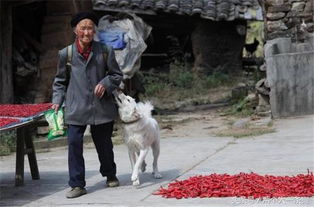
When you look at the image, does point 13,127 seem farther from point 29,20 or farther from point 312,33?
point 312,33

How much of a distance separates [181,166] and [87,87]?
1.98 metres

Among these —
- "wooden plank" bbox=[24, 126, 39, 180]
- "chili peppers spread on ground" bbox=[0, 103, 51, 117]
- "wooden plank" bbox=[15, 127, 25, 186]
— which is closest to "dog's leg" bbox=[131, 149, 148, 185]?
"chili peppers spread on ground" bbox=[0, 103, 51, 117]

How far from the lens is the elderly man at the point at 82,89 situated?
20.9 ft

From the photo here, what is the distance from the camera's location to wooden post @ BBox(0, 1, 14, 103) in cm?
1112

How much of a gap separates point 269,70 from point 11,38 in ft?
15.1

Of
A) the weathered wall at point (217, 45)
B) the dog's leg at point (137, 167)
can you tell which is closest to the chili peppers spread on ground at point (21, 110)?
the dog's leg at point (137, 167)

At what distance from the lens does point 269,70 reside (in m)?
11.4

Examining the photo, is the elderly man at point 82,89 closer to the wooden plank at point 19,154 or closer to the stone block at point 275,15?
the wooden plank at point 19,154

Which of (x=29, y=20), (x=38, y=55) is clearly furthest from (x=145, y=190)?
(x=29, y=20)

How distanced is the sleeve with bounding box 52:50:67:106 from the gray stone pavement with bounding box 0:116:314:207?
3.22 feet

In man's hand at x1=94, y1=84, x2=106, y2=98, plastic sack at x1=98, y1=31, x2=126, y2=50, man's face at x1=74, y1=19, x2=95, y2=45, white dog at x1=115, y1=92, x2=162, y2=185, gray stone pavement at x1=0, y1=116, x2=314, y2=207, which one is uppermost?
man's face at x1=74, y1=19, x2=95, y2=45

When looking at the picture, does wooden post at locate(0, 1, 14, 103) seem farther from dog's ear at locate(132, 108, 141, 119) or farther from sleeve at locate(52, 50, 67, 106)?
dog's ear at locate(132, 108, 141, 119)

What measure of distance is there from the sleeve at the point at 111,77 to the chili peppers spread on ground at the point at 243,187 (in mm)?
1122

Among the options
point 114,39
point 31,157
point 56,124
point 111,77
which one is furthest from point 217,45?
point 56,124
